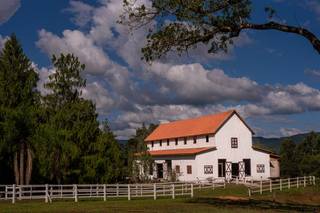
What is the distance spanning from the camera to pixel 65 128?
44.4m

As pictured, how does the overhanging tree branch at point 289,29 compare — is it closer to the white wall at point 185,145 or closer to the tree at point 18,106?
the tree at point 18,106

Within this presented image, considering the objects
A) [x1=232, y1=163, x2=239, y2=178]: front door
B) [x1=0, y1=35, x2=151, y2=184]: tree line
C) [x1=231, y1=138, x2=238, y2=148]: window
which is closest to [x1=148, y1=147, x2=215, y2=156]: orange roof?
[x1=231, y1=138, x2=238, y2=148]: window

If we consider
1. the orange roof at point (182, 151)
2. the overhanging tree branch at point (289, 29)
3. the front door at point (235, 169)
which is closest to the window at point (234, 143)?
the front door at point (235, 169)

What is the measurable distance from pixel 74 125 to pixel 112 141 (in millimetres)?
3806

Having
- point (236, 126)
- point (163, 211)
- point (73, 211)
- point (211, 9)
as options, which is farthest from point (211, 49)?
point (236, 126)

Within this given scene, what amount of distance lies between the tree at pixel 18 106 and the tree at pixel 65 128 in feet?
3.64

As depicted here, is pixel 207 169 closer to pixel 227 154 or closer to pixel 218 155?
pixel 218 155

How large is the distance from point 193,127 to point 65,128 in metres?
29.8

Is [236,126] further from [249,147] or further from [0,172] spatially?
[0,172]

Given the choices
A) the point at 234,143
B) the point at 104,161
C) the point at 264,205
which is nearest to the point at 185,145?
the point at 234,143

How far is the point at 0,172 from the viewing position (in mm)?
43844

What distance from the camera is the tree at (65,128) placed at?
43.3m

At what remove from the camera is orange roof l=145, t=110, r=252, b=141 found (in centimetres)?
6673

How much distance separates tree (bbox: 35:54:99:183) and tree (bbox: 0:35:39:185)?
1.11 metres
